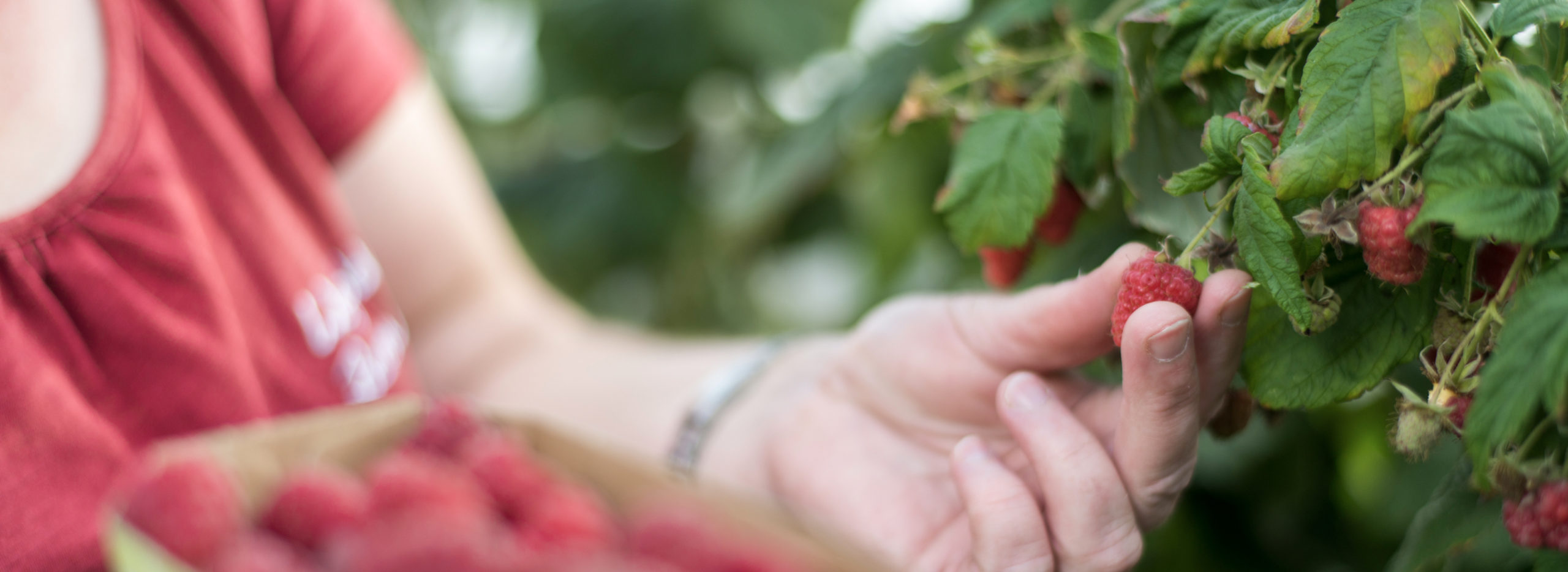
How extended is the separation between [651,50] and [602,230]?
27cm

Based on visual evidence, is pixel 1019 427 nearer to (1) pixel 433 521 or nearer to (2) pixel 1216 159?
(2) pixel 1216 159

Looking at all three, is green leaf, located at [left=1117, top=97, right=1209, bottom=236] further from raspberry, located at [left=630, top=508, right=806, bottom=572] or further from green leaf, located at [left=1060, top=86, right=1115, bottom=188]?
raspberry, located at [left=630, top=508, right=806, bottom=572]

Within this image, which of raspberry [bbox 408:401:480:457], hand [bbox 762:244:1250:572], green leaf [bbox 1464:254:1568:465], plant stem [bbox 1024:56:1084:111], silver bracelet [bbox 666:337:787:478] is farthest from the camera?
silver bracelet [bbox 666:337:787:478]

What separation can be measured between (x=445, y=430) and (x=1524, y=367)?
51cm

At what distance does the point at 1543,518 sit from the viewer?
294 mm

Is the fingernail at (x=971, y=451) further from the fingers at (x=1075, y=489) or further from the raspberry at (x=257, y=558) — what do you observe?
the raspberry at (x=257, y=558)

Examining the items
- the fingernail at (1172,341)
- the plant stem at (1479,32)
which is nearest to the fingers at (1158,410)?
the fingernail at (1172,341)

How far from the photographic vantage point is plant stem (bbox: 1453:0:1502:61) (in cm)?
29

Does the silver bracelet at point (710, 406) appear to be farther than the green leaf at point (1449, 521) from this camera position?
Yes

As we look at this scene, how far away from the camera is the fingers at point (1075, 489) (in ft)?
1.25

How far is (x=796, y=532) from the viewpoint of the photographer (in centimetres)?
37

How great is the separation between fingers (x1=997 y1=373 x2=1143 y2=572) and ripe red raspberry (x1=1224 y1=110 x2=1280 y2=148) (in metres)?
0.13

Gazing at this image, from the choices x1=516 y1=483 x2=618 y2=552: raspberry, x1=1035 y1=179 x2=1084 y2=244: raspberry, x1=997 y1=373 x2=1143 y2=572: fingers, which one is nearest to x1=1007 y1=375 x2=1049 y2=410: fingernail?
x1=997 y1=373 x2=1143 y2=572: fingers

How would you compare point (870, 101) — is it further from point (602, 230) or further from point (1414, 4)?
point (602, 230)
